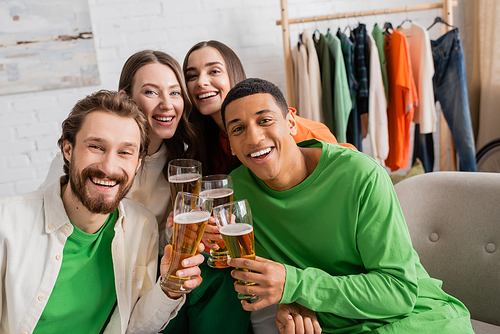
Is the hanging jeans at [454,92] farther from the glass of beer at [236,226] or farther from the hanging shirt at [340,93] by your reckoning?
the glass of beer at [236,226]

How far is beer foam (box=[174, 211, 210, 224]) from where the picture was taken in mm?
1006

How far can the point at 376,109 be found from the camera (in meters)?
3.09

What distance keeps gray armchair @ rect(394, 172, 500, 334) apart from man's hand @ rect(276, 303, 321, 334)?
0.63 meters

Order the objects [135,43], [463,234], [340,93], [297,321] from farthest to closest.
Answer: [135,43]
[340,93]
[463,234]
[297,321]

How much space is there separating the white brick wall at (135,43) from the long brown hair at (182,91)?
1.85 m

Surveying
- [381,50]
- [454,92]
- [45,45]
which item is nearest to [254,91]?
[381,50]

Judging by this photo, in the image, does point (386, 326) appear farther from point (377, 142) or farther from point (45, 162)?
point (45, 162)

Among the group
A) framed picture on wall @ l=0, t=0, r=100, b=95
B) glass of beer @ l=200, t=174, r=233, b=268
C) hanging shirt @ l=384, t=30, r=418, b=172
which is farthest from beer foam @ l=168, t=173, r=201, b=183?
framed picture on wall @ l=0, t=0, r=100, b=95

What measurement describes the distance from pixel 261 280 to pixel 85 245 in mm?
659

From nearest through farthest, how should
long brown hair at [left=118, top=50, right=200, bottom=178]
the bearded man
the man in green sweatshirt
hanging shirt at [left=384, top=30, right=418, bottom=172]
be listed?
1. the man in green sweatshirt
2. the bearded man
3. long brown hair at [left=118, top=50, right=200, bottom=178]
4. hanging shirt at [left=384, top=30, right=418, bottom=172]

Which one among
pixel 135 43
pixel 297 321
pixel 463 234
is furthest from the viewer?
pixel 135 43

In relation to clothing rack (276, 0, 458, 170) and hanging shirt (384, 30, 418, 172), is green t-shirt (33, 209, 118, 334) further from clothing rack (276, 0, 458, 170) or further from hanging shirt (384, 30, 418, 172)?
hanging shirt (384, 30, 418, 172)

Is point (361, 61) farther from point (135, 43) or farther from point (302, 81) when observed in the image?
point (135, 43)

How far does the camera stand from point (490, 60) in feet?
10.7
